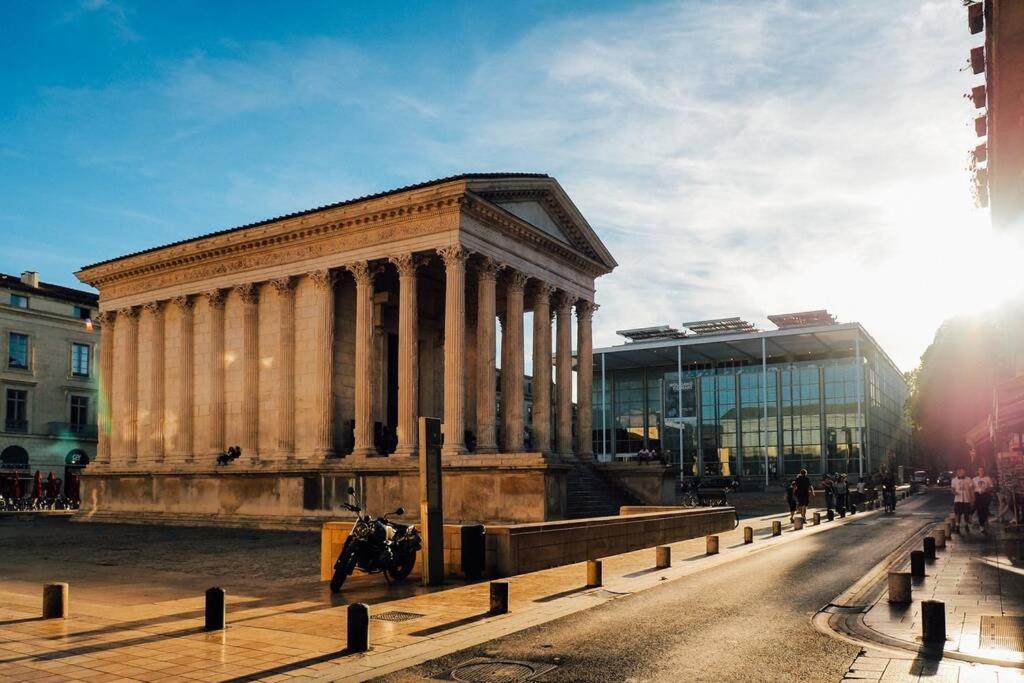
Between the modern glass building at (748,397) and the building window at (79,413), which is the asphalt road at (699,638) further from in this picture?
the modern glass building at (748,397)

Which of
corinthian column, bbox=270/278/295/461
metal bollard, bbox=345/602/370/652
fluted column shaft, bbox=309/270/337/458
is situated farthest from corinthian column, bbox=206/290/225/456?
metal bollard, bbox=345/602/370/652

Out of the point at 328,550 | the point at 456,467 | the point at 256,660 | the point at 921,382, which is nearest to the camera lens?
the point at 256,660

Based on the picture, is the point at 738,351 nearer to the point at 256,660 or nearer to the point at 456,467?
the point at 456,467

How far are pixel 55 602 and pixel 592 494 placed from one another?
26.9 m

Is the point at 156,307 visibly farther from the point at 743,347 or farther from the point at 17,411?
the point at 743,347

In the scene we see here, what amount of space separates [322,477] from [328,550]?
65.9 ft

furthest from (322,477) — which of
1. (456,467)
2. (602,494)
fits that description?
(602,494)

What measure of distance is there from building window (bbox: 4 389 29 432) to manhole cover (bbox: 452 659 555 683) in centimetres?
6255

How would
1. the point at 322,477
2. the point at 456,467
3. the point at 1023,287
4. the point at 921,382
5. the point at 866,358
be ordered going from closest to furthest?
the point at 1023,287 < the point at 456,467 < the point at 322,477 < the point at 866,358 < the point at 921,382

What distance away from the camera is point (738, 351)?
88.6 m

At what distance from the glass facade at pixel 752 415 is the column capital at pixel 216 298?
5236cm

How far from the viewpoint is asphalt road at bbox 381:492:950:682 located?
9648 millimetres

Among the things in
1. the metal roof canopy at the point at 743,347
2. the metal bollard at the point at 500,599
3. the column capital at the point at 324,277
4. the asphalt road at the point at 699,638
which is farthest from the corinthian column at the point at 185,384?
the metal roof canopy at the point at 743,347

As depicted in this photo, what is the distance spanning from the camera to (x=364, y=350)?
126 ft
